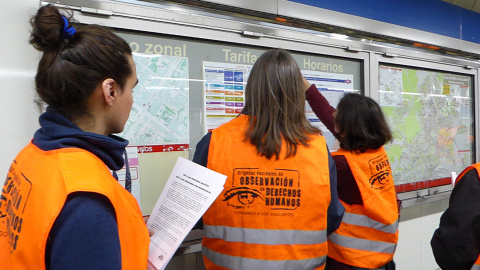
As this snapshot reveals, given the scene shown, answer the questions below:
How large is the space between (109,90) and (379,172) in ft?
4.49

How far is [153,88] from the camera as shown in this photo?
5.24 ft

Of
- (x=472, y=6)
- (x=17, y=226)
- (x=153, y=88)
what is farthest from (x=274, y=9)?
(x=472, y=6)

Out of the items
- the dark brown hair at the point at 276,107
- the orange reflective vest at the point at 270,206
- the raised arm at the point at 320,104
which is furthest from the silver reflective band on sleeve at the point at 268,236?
the raised arm at the point at 320,104

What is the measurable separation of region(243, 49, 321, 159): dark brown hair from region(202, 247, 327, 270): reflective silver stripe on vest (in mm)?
346

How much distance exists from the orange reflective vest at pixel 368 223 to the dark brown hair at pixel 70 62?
1.24 m

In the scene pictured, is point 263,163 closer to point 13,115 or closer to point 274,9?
point 13,115

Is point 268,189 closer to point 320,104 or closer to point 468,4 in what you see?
point 320,104

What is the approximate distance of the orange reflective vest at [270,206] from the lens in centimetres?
114

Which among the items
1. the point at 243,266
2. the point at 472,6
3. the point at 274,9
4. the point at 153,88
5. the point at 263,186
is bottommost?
the point at 243,266

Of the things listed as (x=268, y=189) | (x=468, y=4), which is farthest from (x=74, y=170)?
(x=468, y=4)

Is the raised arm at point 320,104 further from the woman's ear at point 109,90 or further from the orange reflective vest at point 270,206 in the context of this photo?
the woman's ear at point 109,90

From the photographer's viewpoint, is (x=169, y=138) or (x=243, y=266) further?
(x=169, y=138)

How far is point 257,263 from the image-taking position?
1141 mm

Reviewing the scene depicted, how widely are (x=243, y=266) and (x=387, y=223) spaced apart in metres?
0.85
